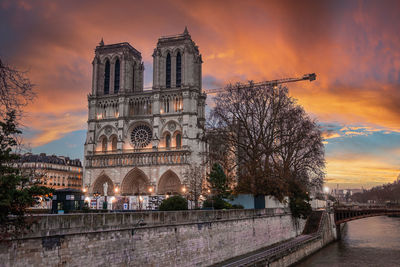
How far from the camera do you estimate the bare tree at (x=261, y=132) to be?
100 feet

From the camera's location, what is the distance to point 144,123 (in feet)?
199

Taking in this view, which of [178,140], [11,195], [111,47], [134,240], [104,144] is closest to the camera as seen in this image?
[11,195]

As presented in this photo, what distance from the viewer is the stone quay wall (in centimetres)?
1121

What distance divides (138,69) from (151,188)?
23584 millimetres

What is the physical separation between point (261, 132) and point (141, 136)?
3331 cm

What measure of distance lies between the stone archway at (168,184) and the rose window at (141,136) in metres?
6.84

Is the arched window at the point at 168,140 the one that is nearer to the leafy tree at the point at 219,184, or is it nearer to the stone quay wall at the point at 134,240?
the leafy tree at the point at 219,184

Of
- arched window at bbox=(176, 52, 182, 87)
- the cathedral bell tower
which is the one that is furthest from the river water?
arched window at bbox=(176, 52, 182, 87)

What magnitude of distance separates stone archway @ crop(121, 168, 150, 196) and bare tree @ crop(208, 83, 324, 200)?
27499 millimetres

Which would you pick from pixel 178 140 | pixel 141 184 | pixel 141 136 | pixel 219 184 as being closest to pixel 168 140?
pixel 178 140

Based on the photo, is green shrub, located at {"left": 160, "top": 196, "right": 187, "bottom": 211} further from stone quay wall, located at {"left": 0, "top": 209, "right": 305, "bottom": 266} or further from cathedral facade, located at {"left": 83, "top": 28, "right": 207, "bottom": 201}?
cathedral facade, located at {"left": 83, "top": 28, "right": 207, "bottom": 201}

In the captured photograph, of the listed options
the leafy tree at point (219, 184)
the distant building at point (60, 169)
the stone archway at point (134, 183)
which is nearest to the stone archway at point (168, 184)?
the stone archway at point (134, 183)

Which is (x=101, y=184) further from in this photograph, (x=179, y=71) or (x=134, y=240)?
(x=134, y=240)

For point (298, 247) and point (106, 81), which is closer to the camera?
point (298, 247)
